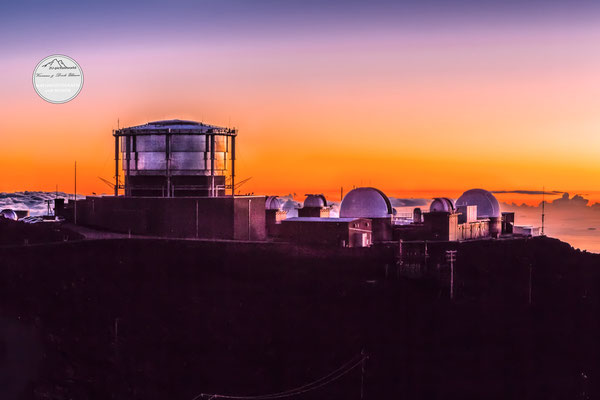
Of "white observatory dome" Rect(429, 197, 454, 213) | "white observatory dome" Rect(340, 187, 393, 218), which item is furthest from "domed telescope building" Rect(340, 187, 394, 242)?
"white observatory dome" Rect(429, 197, 454, 213)

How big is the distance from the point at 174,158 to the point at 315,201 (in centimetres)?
1228

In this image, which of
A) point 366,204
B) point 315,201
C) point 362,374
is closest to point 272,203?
point 315,201

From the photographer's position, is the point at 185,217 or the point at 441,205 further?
the point at 441,205

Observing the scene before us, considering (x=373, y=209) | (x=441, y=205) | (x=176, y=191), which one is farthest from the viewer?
(x=441, y=205)

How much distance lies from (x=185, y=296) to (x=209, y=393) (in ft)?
22.1

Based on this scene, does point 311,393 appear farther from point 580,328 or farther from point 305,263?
point 580,328

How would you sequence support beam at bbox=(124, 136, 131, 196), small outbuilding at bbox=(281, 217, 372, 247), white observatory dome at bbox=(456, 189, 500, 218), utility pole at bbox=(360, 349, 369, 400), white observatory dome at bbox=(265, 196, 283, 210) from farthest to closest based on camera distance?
white observatory dome at bbox=(456, 189, 500, 218) < white observatory dome at bbox=(265, 196, 283, 210) < support beam at bbox=(124, 136, 131, 196) < small outbuilding at bbox=(281, 217, 372, 247) < utility pole at bbox=(360, 349, 369, 400)

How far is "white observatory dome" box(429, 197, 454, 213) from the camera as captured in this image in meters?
54.6

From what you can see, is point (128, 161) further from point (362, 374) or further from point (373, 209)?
point (362, 374)

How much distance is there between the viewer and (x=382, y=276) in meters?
45.2

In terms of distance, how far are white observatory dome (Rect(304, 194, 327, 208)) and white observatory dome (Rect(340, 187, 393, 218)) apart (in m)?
2.49

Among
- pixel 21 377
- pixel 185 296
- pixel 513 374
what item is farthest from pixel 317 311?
pixel 21 377

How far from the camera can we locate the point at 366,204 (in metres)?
54.8

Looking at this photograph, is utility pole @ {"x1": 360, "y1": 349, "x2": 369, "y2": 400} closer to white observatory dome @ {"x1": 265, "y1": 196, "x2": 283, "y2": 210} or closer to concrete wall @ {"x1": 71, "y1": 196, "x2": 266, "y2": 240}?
concrete wall @ {"x1": 71, "y1": 196, "x2": 266, "y2": 240}
